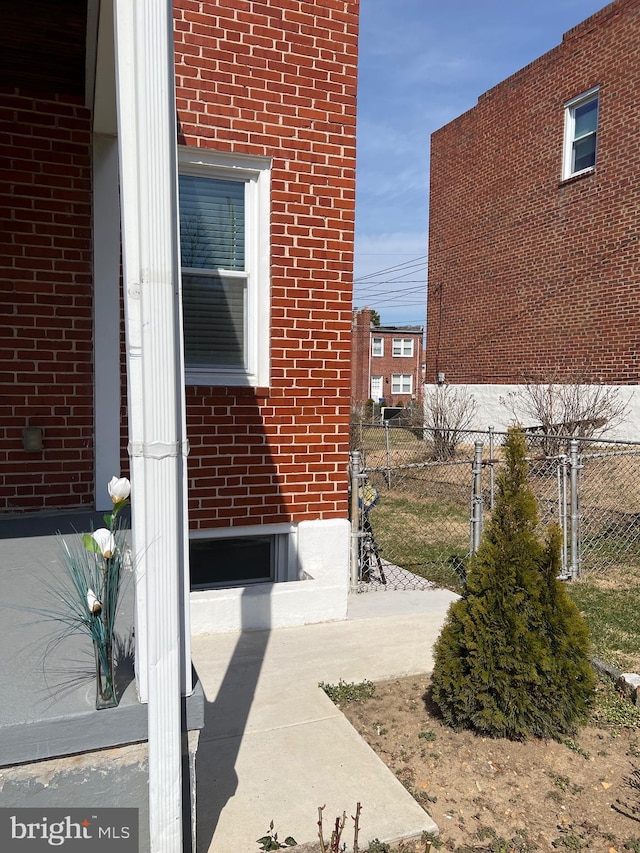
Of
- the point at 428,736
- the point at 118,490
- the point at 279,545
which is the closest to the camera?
the point at 118,490

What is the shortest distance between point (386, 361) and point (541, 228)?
103 feet

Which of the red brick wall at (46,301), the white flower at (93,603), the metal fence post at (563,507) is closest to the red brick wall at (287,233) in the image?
the red brick wall at (46,301)

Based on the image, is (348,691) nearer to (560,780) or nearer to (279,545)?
(560,780)

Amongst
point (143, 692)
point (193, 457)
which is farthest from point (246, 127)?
point (143, 692)

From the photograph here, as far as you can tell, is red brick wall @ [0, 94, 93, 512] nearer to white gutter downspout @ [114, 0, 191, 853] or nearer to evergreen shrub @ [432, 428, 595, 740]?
white gutter downspout @ [114, 0, 191, 853]

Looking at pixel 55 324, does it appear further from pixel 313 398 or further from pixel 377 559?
pixel 377 559

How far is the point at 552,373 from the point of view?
1401 cm

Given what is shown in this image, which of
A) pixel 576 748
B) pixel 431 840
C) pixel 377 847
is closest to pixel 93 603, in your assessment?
pixel 377 847

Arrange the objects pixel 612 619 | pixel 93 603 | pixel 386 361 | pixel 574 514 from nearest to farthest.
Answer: pixel 93 603 → pixel 612 619 → pixel 574 514 → pixel 386 361

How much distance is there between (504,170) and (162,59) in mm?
14966

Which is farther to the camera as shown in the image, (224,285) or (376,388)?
(376,388)

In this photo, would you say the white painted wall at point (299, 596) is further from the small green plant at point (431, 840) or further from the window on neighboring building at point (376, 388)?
the window on neighboring building at point (376, 388)

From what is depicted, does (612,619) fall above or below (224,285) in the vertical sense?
below

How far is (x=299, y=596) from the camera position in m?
4.81
